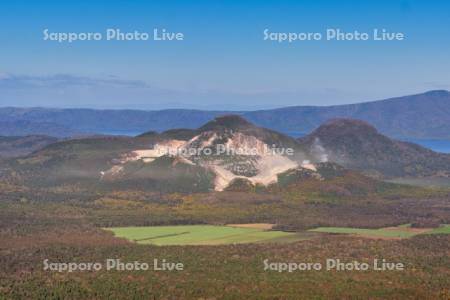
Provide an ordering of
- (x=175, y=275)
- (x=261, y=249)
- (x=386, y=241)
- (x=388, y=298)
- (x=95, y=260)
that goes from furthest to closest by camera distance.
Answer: (x=386, y=241), (x=261, y=249), (x=95, y=260), (x=175, y=275), (x=388, y=298)

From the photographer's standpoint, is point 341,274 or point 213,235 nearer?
point 341,274

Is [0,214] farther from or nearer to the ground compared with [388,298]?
farther from the ground

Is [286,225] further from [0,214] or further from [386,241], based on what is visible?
[0,214]

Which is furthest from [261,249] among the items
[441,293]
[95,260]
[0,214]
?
[0,214]

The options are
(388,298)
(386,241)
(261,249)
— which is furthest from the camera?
(386,241)

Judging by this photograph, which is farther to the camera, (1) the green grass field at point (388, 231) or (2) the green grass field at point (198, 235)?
(1) the green grass field at point (388, 231)
